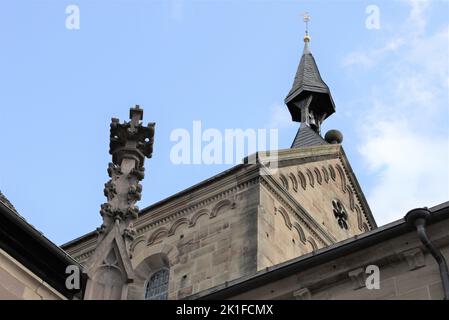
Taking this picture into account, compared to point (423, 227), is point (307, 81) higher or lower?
higher

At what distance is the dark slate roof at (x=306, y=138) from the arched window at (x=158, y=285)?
9.49 m

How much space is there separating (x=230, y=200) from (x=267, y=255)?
6.76 feet

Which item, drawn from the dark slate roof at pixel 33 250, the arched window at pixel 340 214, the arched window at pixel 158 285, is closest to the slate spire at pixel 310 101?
the arched window at pixel 340 214

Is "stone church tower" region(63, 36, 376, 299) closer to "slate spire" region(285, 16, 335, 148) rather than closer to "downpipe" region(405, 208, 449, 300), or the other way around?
"downpipe" region(405, 208, 449, 300)

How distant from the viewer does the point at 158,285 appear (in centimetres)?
1978

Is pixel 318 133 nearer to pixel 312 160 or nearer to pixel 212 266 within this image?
Result: pixel 312 160

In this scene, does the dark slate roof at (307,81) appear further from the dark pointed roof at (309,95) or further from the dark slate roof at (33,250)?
the dark slate roof at (33,250)

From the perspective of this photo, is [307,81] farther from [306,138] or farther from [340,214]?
[340,214]

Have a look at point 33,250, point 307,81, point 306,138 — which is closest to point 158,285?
point 33,250

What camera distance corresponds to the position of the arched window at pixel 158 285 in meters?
19.2

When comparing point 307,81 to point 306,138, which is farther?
point 307,81

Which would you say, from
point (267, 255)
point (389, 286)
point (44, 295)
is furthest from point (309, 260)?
point (267, 255)

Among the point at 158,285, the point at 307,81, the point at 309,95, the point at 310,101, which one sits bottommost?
the point at 158,285

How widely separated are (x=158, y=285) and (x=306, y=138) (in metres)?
10.8
